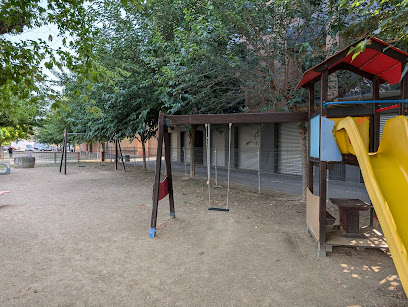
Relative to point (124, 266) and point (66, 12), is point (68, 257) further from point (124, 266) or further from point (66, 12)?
point (66, 12)

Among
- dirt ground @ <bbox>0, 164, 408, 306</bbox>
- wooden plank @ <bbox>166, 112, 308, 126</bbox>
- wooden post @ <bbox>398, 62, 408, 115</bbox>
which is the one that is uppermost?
wooden post @ <bbox>398, 62, 408, 115</bbox>

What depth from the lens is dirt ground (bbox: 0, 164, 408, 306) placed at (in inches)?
124

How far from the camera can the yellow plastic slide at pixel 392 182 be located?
213 centimetres

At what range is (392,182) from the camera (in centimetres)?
265

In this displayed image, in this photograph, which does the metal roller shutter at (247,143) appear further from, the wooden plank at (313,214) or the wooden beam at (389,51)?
the wooden beam at (389,51)

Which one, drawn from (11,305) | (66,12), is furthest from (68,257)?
(66,12)

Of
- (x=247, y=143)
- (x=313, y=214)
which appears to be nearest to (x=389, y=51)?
(x=313, y=214)

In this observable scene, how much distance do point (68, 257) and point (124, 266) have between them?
1.00 meters

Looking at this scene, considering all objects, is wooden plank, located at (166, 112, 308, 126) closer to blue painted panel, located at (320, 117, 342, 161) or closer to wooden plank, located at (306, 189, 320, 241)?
blue painted panel, located at (320, 117, 342, 161)

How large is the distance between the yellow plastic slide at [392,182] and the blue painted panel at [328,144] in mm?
835

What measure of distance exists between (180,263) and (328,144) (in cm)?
280

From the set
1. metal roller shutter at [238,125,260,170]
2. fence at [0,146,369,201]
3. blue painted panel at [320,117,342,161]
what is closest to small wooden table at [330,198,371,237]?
blue painted panel at [320,117,342,161]

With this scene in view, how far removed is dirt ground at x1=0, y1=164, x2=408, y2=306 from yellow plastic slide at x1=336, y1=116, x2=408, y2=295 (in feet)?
4.11

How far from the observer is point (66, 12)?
5.38 meters
